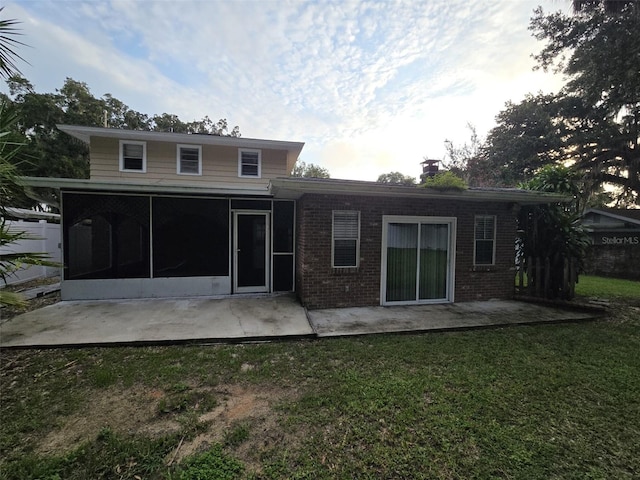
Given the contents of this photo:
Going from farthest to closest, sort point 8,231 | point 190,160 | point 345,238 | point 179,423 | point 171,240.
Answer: point 190,160
point 171,240
point 345,238
point 179,423
point 8,231

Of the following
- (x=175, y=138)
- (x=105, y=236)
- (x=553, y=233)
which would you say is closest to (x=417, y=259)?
(x=553, y=233)

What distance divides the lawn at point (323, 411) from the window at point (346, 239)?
7.19ft

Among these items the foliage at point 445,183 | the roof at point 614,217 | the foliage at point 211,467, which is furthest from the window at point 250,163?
the roof at point 614,217

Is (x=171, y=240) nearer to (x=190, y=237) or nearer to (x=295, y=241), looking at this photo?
(x=190, y=237)

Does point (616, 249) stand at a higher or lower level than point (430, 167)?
lower

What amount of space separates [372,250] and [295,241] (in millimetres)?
2190

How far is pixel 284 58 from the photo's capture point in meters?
8.42

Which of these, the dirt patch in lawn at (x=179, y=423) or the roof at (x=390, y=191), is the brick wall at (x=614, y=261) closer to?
the roof at (x=390, y=191)

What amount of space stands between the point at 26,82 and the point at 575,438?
24096 mm

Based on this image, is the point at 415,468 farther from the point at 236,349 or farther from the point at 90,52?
the point at 90,52

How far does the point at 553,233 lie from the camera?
23.6ft

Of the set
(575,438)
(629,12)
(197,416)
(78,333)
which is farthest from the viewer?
(629,12)

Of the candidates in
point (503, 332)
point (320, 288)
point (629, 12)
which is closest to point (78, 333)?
point (320, 288)

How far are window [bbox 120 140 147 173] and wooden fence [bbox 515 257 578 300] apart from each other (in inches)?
463
